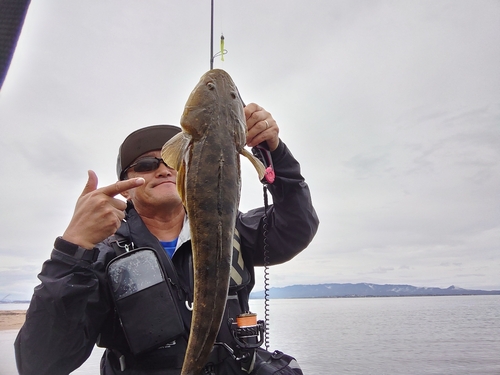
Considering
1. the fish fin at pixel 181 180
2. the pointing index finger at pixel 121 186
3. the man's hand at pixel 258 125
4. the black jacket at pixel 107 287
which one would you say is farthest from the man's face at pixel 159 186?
the fish fin at pixel 181 180

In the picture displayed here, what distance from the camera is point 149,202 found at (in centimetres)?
492

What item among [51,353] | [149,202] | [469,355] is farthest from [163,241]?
[469,355]

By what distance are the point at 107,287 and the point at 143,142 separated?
175cm

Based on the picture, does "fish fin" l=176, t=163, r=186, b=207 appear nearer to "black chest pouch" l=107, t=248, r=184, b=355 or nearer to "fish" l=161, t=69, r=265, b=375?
"fish" l=161, t=69, r=265, b=375

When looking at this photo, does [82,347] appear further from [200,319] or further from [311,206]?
[311,206]

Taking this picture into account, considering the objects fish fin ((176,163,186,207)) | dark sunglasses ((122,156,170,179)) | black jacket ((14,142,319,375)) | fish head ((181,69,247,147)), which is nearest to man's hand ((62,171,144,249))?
black jacket ((14,142,319,375))

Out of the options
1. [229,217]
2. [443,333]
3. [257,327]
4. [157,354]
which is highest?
[229,217]

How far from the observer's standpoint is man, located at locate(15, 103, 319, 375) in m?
3.37

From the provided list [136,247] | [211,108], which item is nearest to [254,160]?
[211,108]

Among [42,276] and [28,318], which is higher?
[42,276]

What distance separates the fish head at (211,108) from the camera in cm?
256

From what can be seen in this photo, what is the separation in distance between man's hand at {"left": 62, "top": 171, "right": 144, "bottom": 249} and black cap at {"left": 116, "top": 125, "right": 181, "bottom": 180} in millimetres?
1483

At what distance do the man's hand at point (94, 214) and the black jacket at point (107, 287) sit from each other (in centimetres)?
13

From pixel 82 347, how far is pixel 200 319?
6.51 feet
